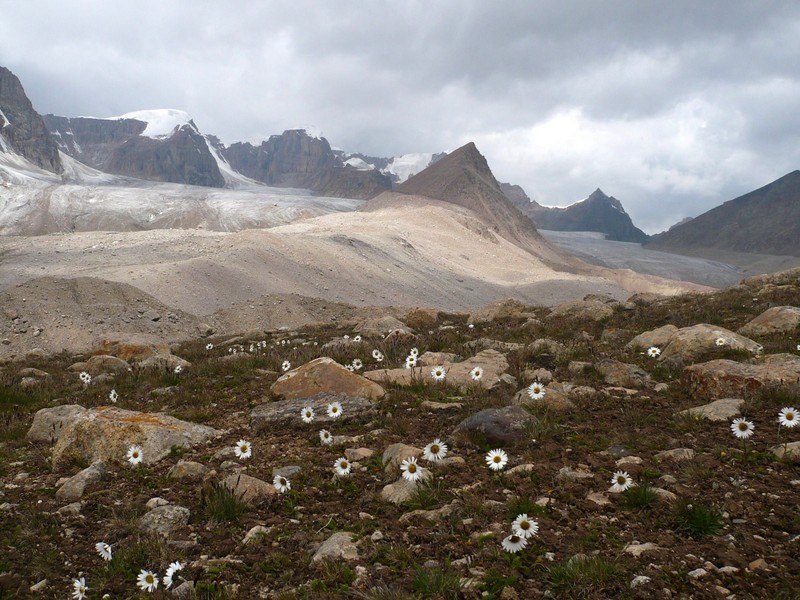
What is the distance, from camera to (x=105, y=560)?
329 centimetres

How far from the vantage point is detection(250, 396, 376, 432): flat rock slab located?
5.86 m

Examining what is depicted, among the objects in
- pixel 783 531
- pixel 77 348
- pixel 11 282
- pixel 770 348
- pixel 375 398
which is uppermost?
pixel 770 348

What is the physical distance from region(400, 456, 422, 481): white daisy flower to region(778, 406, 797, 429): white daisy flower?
307cm

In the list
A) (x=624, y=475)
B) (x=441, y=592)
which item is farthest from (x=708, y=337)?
(x=441, y=592)

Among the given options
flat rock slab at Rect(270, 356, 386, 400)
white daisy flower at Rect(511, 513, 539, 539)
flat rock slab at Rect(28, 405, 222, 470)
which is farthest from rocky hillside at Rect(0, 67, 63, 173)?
white daisy flower at Rect(511, 513, 539, 539)

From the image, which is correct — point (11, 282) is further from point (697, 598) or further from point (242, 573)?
point (697, 598)

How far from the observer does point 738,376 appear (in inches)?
224

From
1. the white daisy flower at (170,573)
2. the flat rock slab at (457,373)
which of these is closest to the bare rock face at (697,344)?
the flat rock slab at (457,373)

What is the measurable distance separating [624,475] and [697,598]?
132 cm

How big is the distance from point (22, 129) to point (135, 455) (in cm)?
21364

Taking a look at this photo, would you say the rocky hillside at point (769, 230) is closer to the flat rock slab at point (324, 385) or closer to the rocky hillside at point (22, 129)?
the flat rock slab at point (324, 385)

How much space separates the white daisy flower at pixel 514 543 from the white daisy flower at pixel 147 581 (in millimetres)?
1982

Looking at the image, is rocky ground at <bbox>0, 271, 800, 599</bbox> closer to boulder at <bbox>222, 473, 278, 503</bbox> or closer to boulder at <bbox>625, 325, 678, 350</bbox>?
boulder at <bbox>222, 473, 278, 503</bbox>

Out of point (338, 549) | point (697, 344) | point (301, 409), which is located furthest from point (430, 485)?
point (697, 344)
